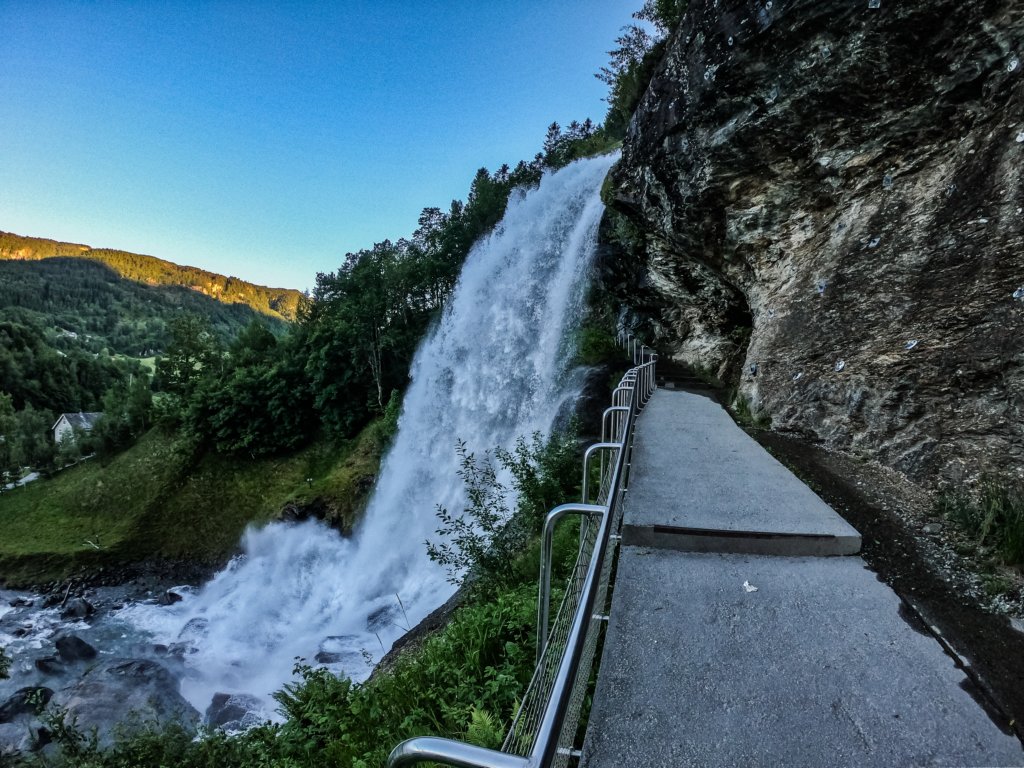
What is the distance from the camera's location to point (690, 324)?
14766 mm

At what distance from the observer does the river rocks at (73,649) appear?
1435 cm

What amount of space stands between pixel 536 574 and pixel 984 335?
18.3 feet

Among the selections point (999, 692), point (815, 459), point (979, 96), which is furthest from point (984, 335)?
point (999, 692)

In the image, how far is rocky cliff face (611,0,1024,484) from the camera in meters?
4.96

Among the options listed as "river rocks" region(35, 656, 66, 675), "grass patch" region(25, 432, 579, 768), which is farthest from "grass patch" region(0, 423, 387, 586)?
"grass patch" region(25, 432, 579, 768)

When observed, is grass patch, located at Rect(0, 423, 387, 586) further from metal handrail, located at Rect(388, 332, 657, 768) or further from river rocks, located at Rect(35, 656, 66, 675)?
metal handrail, located at Rect(388, 332, 657, 768)

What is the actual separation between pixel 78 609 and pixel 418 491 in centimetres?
1369

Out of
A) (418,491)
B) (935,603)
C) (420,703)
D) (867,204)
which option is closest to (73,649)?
(418,491)

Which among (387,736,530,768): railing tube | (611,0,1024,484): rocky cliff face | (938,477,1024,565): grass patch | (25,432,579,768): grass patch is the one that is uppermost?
(611,0,1024,484): rocky cliff face

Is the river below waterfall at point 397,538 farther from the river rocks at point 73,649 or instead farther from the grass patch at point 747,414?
the grass patch at point 747,414

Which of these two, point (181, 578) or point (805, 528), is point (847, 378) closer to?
point (805, 528)

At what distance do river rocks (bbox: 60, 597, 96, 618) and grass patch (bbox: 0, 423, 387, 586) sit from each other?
8.68 feet

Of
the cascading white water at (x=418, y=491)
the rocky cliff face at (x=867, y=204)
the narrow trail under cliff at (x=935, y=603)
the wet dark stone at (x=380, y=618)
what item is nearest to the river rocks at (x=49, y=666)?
the cascading white water at (x=418, y=491)

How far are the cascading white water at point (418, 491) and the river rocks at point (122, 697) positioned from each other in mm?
457
